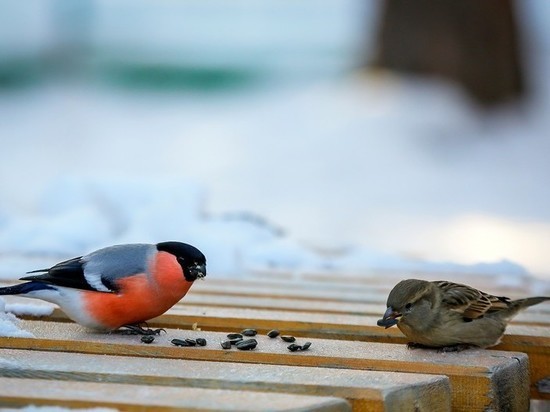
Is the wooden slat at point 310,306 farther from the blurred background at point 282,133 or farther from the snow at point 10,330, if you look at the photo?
the snow at point 10,330

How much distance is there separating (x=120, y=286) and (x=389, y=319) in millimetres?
791

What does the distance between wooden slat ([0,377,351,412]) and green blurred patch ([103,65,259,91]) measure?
18.4 m

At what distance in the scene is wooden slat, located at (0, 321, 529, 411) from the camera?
286 cm

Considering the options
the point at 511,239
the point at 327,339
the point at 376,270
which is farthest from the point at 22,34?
the point at 327,339

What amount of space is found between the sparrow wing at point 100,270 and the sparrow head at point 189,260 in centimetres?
8

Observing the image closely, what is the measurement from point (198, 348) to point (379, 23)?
11.9 m

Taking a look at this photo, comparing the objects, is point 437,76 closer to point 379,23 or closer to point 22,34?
point 379,23

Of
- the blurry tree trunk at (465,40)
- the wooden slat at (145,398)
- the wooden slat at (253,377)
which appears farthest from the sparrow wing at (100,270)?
the blurry tree trunk at (465,40)

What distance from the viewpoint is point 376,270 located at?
16.4ft

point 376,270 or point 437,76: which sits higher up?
point 437,76

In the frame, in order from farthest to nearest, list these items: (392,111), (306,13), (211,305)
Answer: (306,13), (392,111), (211,305)

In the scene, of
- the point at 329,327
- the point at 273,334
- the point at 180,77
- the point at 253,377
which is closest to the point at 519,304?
the point at 329,327

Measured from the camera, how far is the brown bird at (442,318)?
333 centimetres

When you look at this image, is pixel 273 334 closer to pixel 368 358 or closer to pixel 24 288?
pixel 368 358
